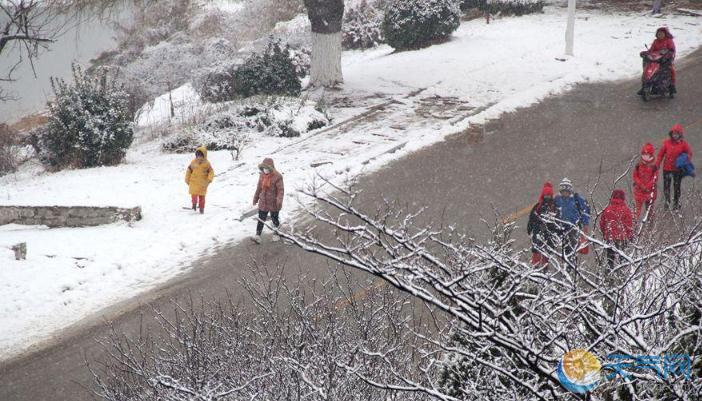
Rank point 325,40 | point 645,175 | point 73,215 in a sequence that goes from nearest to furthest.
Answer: point 645,175 < point 73,215 < point 325,40

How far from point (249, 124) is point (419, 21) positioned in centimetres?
811

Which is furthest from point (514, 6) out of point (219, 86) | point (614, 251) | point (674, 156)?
point (614, 251)

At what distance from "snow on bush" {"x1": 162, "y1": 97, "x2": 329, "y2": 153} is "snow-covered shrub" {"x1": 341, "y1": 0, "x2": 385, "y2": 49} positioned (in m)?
10.4

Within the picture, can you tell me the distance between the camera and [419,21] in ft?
74.7

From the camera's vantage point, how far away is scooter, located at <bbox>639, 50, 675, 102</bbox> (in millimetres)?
16094

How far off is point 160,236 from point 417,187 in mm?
4447

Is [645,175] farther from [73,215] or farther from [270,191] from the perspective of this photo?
[73,215]

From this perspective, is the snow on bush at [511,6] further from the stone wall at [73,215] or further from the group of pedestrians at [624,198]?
the stone wall at [73,215]

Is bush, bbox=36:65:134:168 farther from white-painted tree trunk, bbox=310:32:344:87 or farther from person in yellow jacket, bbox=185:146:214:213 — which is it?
white-painted tree trunk, bbox=310:32:344:87

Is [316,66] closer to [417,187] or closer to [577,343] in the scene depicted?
[417,187]

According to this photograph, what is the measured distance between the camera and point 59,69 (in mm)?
33594

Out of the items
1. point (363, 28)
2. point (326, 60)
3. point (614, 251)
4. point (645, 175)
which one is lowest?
point (645, 175)

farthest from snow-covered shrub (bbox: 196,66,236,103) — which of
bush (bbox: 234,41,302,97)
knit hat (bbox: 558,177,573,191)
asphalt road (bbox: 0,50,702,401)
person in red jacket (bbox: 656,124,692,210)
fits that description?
knit hat (bbox: 558,177,573,191)

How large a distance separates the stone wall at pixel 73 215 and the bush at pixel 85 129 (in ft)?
11.1
